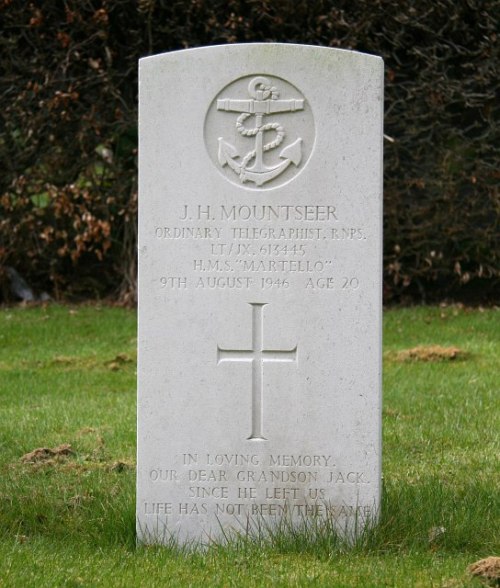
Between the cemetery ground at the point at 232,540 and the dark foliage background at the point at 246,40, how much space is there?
1.35m

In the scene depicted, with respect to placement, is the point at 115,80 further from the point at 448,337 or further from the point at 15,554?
the point at 15,554

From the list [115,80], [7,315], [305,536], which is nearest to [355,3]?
[115,80]

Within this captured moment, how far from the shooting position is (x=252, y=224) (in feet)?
16.0

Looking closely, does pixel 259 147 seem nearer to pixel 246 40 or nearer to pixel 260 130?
pixel 260 130

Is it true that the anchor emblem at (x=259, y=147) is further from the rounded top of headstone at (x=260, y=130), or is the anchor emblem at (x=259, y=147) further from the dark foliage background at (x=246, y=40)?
the dark foliage background at (x=246, y=40)

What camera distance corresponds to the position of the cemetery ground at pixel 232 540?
4457 mm

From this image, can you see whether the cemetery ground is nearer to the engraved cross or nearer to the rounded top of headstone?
the engraved cross

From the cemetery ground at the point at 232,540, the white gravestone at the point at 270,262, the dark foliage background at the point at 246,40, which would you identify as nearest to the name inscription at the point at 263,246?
the white gravestone at the point at 270,262

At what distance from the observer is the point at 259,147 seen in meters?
4.88

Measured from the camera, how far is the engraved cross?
4895 mm

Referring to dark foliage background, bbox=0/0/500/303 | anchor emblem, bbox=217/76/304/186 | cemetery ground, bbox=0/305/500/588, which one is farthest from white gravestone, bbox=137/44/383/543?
dark foliage background, bbox=0/0/500/303

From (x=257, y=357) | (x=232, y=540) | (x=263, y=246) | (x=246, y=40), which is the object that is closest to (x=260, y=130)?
(x=263, y=246)

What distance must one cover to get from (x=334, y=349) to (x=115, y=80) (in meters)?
6.85

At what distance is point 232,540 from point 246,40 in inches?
276
